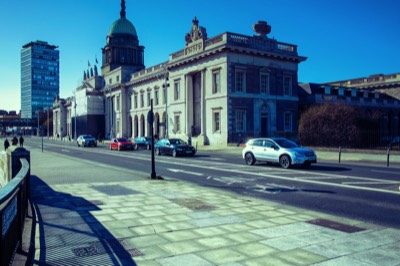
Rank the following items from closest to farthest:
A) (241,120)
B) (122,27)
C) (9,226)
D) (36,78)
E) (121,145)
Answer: (9,226)
(121,145)
(241,120)
(122,27)
(36,78)

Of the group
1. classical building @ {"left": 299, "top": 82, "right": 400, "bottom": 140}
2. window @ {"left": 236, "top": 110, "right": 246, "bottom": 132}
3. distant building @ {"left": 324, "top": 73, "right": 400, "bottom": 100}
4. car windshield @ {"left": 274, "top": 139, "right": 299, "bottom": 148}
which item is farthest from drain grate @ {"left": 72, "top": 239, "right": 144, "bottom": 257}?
distant building @ {"left": 324, "top": 73, "right": 400, "bottom": 100}

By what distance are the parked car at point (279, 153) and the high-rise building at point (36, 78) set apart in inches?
7421

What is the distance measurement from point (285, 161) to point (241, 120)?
24495mm

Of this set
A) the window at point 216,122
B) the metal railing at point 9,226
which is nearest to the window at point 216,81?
the window at point 216,122

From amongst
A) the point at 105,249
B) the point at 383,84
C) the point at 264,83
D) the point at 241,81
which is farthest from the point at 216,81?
the point at 105,249

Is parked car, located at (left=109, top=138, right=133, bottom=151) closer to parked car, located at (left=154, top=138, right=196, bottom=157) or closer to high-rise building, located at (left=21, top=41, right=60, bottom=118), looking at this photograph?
parked car, located at (left=154, top=138, right=196, bottom=157)

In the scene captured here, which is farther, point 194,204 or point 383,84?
point 383,84

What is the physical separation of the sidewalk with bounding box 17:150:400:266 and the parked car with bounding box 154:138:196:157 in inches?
710

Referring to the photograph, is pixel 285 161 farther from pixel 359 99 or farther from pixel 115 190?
pixel 359 99

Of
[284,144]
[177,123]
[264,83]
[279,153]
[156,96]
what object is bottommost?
[279,153]

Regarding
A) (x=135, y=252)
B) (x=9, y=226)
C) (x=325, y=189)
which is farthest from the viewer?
(x=325, y=189)

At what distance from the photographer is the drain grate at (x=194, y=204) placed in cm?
832

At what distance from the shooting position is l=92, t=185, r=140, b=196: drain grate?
10.3m

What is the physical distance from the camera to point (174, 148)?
92.5ft
